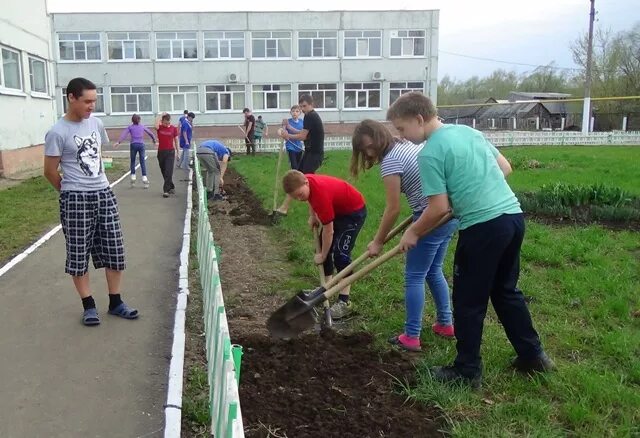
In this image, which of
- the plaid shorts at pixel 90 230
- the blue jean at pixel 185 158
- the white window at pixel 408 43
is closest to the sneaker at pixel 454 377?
the plaid shorts at pixel 90 230

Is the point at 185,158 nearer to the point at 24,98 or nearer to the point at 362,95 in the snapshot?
the point at 24,98

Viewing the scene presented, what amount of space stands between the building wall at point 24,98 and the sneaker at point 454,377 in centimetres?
1365

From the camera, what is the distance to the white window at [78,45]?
37188mm

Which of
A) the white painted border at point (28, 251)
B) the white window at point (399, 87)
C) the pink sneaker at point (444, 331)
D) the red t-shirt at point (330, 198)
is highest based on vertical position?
the white window at point (399, 87)

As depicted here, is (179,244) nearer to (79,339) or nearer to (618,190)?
(79,339)

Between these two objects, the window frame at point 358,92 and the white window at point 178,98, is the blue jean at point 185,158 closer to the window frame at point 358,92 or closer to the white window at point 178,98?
the white window at point 178,98

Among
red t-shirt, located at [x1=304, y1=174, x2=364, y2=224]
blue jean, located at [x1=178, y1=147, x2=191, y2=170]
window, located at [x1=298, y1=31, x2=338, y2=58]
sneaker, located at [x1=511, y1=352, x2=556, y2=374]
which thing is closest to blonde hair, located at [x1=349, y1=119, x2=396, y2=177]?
red t-shirt, located at [x1=304, y1=174, x2=364, y2=224]

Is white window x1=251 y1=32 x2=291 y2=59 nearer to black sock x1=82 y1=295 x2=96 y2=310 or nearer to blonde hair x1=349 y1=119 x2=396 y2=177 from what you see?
black sock x1=82 y1=295 x2=96 y2=310

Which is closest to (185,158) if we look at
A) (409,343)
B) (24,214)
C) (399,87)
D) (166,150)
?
(166,150)

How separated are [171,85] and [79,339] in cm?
3572

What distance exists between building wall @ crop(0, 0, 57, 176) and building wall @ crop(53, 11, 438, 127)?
1894 centimetres

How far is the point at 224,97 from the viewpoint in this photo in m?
38.4

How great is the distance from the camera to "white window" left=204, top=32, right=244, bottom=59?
1497 inches

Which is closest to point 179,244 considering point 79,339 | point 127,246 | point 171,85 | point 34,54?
point 127,246
